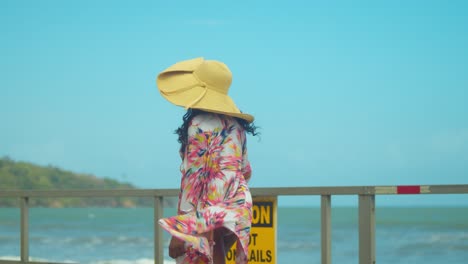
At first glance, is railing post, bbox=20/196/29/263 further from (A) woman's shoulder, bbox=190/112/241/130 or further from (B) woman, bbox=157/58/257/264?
(A) woman's shoulder, bbox=190/112/241/130

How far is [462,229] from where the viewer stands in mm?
32125

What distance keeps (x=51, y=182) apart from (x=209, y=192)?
60935 mm

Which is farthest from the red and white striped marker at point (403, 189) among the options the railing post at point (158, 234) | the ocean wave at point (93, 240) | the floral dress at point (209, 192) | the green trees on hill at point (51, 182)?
the green trees on hill at point (51, 182)

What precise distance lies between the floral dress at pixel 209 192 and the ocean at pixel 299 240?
45.6 ft

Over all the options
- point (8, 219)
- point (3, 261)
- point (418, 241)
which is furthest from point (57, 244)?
point (3, 261)

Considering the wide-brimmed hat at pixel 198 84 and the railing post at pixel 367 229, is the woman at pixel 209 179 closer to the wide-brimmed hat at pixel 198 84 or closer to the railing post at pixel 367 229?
the wide-brimmed hat at pixel 198 84

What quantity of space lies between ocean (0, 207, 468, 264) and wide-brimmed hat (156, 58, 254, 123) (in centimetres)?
1370

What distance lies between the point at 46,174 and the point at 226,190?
2461 inches

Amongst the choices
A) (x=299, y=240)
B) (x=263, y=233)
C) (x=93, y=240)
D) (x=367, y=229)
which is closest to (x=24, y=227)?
(x=263, y=233)

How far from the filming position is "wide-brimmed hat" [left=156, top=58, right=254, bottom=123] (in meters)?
4.75

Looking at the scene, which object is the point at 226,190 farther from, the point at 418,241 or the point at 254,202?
the point at 418,241

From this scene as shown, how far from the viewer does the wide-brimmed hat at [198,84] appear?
475cm

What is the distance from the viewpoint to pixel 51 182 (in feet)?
210

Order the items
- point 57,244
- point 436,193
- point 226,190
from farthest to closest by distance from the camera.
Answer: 1. point 57,244
2. point 436,193
3. point 226,190
